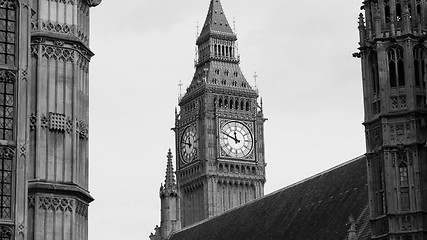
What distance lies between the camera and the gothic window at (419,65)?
4416 centimetres

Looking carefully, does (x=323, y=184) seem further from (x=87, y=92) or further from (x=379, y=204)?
(x=87, y=92)

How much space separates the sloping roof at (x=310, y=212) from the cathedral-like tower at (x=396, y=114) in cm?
596

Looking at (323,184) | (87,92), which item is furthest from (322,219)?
(87,92)

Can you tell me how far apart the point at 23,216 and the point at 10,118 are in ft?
8.43

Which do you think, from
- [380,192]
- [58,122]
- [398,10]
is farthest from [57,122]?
[398,10]

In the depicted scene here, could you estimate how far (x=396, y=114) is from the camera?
144 feet

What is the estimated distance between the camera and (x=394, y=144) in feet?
143

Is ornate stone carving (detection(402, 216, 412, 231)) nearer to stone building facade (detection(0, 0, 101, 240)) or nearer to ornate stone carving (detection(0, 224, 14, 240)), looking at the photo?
stone building facade (detection(0, 0, 101, 240))

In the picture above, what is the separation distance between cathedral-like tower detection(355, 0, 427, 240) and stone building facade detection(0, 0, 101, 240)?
39.1 feet

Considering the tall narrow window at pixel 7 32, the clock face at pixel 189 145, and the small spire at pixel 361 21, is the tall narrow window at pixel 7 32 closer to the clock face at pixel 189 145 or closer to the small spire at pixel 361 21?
the small spire at pixel 361 21

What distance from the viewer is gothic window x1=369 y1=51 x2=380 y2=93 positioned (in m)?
44.9

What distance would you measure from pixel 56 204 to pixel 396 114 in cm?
1456

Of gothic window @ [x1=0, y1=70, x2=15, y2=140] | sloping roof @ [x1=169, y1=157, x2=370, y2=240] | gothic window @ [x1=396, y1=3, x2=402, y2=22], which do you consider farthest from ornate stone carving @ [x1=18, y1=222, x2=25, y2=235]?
sloping roof @ [x1=169, y1=157, x2=370, y2=240]

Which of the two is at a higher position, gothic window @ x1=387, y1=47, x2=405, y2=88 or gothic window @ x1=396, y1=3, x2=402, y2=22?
gothic window @ x1=396, y1=3, x2=402, y2=22
